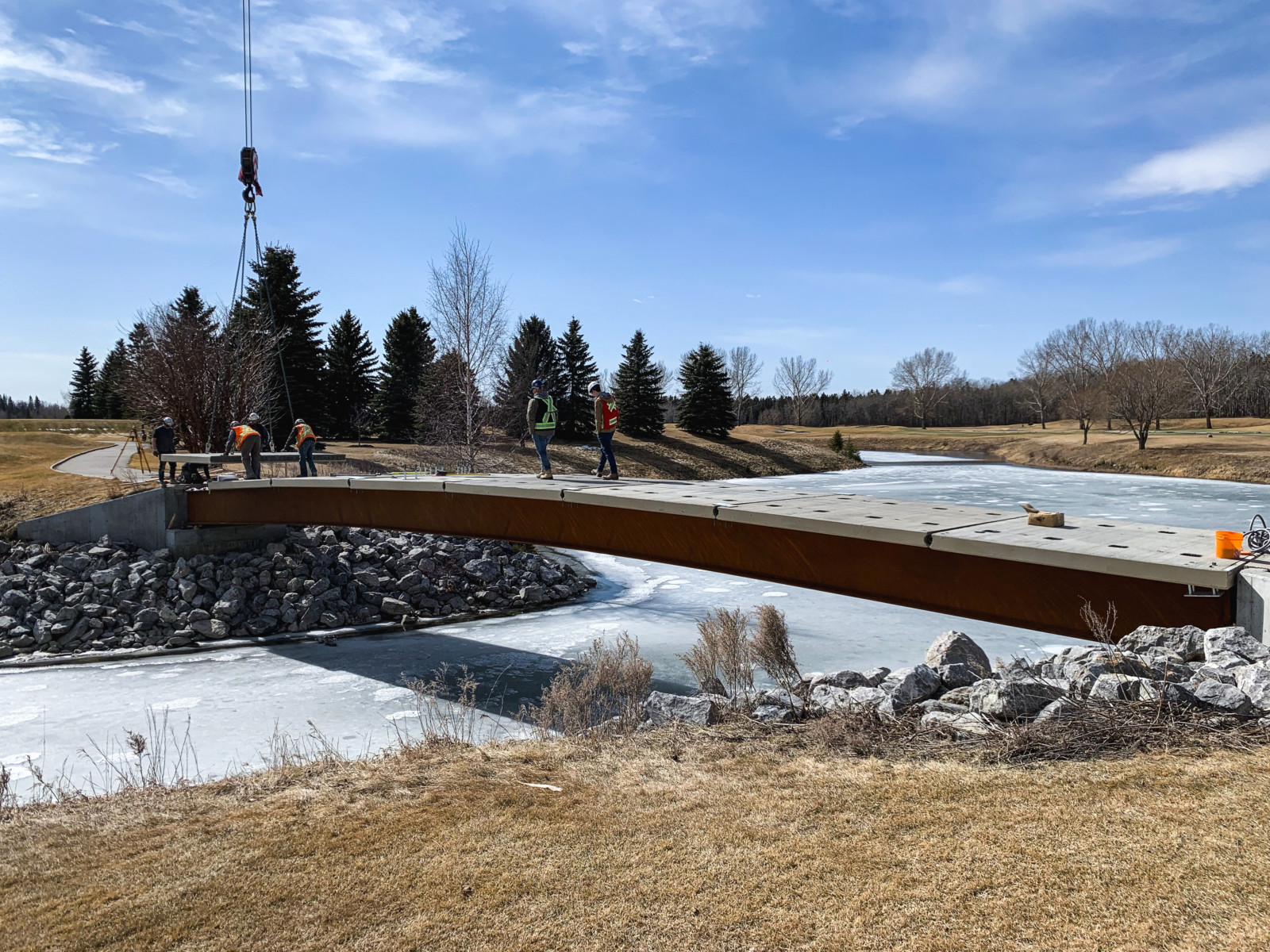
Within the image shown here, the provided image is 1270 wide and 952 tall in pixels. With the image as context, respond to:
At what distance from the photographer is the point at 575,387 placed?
46.0 m

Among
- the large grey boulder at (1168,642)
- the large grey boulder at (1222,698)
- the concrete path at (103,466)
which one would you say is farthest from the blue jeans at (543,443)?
the concrete path at (103,466)

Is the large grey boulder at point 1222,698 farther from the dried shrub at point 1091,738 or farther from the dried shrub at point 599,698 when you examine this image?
the dried shrub at point 599,698

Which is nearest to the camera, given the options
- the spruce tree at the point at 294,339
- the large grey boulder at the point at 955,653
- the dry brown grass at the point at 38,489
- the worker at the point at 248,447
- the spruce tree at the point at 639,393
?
the large grey boulder at the point at 955,653

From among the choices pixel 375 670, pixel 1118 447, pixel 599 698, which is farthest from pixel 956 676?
pixel 1118 447

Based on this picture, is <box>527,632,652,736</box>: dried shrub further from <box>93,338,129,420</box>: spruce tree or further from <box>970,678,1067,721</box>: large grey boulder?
<box>93,338,129,420</box>: spruce tree

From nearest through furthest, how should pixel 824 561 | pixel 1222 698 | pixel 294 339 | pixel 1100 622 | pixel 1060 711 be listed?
pixel 1222 698
pixel 1060 711
pixel 1100 622
pixel 824 561
pixel 294 339

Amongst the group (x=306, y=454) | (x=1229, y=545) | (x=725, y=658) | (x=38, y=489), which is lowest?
(x=725, y=658)

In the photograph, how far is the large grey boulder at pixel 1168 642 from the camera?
5.65 meters

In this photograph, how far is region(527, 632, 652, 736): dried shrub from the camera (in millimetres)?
6910

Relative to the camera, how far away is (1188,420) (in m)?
69.6

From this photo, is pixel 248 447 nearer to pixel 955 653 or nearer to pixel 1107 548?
pixel 955 653

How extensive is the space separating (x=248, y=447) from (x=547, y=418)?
26.2ft

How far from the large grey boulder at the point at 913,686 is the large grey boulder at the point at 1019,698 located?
80cm

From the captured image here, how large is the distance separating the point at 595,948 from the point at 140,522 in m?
18.4
